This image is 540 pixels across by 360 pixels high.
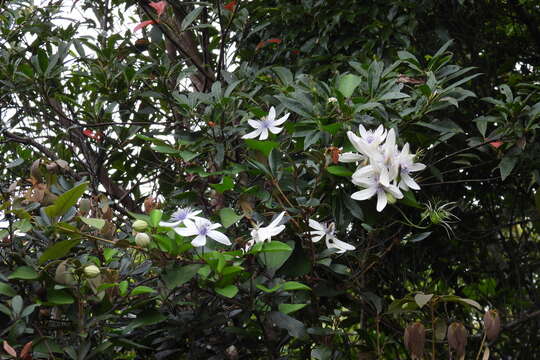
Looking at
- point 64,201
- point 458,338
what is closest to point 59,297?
point 64,201

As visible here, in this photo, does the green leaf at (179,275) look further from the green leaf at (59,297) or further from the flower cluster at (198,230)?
the green leaf at (59,297)

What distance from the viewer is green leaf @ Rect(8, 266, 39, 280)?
1136mm

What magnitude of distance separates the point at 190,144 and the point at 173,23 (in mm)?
669

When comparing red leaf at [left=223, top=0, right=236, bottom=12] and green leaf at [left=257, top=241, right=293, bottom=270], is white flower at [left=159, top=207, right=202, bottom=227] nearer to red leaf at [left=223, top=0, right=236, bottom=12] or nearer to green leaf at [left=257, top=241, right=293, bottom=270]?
green leaf at [left=257, top=241, right=293, bottom=270]

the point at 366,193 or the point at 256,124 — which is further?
the point at 256,124

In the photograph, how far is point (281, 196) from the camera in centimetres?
136

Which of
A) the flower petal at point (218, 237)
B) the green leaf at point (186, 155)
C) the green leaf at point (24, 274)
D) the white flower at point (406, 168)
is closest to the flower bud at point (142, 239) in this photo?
the flower petal at point (218, 237)

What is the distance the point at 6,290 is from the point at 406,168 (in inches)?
30.1

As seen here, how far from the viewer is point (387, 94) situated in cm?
133

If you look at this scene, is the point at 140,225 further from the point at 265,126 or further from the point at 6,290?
the point at 265,126

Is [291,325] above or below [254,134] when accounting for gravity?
below

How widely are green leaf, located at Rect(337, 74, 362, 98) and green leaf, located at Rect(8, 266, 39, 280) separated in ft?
2.29

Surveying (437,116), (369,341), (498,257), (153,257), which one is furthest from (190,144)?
(498,257)

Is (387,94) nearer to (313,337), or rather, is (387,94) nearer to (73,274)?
(313,337)
